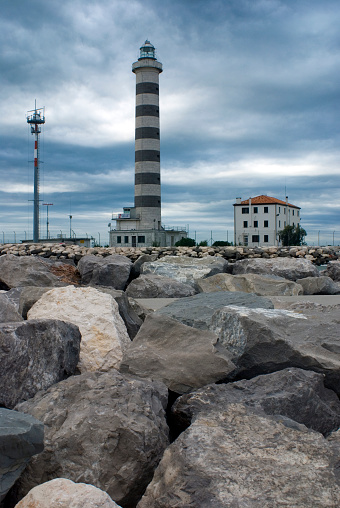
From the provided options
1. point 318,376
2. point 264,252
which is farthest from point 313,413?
point 264,252

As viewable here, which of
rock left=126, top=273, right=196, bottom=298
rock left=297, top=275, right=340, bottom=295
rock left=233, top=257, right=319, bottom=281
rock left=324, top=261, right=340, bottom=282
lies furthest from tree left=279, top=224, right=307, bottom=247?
rock left=126, top=273, right=196, bottom=298

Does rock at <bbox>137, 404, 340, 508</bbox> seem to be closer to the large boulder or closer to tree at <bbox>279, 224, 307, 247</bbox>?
the large boulder

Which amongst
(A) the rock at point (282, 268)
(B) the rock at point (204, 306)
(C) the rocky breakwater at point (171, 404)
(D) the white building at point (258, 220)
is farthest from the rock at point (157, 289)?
(D) the white building at point (258, 220)

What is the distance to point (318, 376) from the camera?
3.67m

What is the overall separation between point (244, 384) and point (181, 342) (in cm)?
72

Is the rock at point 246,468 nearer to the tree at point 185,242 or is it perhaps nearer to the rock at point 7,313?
the rock at point 7,313

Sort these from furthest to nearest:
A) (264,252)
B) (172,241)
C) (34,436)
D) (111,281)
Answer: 1. (172,241)
2. (264,252)
3. (111,281)
4. (34,436)

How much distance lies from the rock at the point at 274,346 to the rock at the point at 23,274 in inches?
256

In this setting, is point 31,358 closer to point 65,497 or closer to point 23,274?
point 65,497

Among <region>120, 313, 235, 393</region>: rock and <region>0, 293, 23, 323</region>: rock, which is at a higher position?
<region>0, 293, 23, 323</region>: rock

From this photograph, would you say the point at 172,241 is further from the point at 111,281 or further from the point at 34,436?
the point at 34,436

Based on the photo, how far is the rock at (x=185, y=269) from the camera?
11.7 meters

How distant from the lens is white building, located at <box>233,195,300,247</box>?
198 feet

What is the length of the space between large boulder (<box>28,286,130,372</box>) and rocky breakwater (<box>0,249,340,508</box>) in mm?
12
